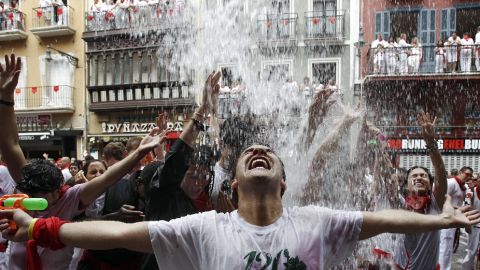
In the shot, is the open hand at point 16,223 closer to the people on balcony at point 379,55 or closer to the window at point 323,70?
the people on balcony at point 379,55

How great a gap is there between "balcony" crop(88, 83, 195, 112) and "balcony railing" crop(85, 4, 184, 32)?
2.70 m

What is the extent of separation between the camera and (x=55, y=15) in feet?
72.3

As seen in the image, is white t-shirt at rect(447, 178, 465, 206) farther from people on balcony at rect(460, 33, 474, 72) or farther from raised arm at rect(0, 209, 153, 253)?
people on balcony at rect(460, 33, 474, 72)

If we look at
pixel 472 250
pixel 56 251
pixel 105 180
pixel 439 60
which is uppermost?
pixel 439 60

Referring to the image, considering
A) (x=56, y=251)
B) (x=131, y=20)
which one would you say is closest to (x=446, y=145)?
(x=131, y=20)

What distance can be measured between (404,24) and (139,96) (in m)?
12.0

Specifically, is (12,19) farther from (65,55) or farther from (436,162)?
(436,162)

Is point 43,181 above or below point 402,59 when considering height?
below

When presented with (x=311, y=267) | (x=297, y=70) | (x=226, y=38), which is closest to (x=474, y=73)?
(x=297, y=70)

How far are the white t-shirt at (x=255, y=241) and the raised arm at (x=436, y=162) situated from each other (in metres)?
1.80

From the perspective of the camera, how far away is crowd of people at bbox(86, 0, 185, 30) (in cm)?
1969

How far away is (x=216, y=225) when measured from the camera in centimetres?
214

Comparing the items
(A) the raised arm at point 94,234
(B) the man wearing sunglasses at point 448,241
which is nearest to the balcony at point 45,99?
(B) the man wearing sunglasses at point 448,241

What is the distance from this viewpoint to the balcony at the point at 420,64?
56.6ft
